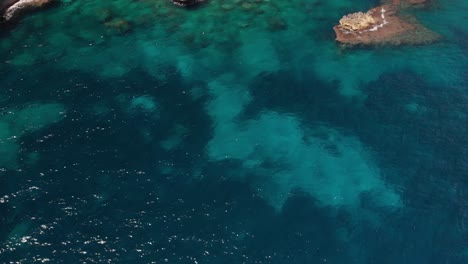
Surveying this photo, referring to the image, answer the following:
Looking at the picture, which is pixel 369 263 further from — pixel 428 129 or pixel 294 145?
pixel 428 129

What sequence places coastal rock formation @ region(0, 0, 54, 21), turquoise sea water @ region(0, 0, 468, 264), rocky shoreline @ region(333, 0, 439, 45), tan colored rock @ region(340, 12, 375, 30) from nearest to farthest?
turquoise sea water @ region(0, 0, 468, 264), rocky shoreline @ region(333, 0, 439, 45), tan colored rock @ region(340, 12, 375, 30), coastal rock formation @ region(0, 0, 54, 21)

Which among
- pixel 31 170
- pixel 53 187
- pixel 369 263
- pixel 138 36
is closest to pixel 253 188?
pixel 369 263

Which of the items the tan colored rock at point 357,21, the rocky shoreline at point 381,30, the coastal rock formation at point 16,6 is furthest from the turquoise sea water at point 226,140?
the tan colored rock at point 357,21

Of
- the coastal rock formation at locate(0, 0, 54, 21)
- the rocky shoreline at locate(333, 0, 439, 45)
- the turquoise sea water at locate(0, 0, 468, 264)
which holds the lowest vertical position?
the turquoise sea water at locate(0, 0, 468, 264)

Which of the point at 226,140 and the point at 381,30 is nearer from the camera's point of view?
the point at 226,140

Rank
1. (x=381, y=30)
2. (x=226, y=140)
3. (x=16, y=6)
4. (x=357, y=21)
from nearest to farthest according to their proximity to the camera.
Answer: (x=226, y=140) < (x=381, y=30) < (x=357, y=21) < (x=16, y=6)

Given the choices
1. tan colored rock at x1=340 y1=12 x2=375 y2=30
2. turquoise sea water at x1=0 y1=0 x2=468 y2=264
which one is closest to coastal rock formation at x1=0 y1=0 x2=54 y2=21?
turquoise sea water at x1=0 y1=0 x2=468 y2=264

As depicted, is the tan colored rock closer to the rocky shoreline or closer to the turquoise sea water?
the rocky shoreline

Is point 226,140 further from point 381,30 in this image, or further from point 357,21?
point 381,30

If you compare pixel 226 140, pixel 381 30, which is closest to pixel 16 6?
pixel 226 140
